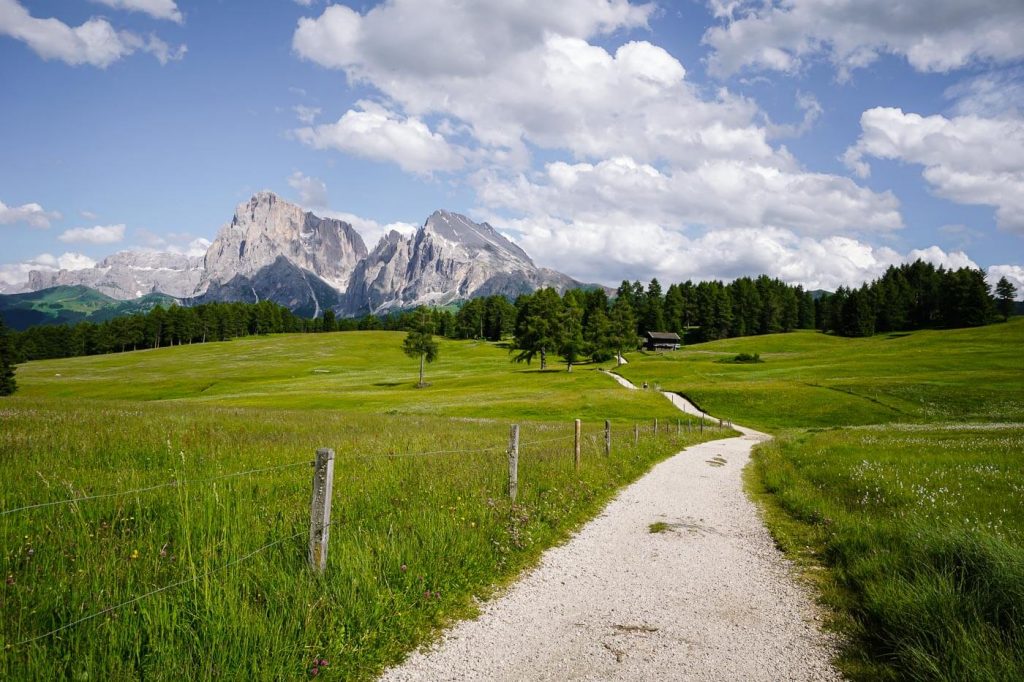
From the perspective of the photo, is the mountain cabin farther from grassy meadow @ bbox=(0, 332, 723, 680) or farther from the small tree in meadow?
grassy meadow @ bbox=(0, 332, 723, 680)

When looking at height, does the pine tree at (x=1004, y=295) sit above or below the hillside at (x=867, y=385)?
above

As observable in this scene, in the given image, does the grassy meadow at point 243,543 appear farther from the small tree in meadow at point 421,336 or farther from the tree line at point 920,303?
the tree line at point 920,303

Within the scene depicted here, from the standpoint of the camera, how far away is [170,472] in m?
9.80

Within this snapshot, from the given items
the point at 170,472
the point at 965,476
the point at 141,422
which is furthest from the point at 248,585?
the point at 965,476

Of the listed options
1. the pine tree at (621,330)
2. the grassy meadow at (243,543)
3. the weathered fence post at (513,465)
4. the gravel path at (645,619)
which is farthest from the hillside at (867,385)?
the weathered fence post at (513,465)

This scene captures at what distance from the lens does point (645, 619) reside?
6605mm

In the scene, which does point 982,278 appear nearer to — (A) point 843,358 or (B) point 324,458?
(A) point 843,358

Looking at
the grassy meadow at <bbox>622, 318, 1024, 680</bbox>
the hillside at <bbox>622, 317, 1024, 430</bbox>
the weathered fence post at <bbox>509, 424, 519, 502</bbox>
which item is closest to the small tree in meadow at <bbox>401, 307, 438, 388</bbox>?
the hillside at <bbox>622, 317, 1024, 430</bbox>

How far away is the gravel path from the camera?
535cm

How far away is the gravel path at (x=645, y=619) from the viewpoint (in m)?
5.35

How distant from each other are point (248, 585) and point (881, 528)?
33.4 ft

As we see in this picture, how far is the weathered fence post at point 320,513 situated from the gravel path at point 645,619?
1.76 metres

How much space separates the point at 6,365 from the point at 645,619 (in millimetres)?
74478

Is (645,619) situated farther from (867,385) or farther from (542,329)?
(542,329)
